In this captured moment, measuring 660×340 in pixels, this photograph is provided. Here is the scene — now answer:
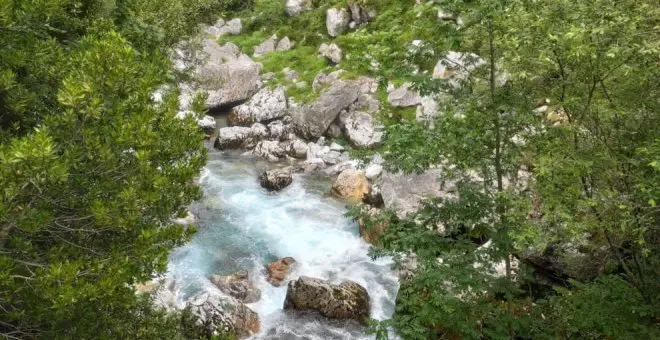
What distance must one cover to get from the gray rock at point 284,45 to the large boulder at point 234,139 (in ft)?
50.6

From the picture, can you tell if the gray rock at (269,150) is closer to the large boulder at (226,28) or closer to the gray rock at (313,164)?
the gray rock at (313,164)

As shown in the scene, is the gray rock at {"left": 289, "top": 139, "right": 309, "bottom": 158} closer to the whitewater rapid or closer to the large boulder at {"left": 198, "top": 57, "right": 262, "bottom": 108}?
the whitewater rapid

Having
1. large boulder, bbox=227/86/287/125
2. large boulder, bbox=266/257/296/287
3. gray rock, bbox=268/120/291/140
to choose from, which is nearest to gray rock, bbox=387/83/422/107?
gray rock, bbox=268/120/291/140

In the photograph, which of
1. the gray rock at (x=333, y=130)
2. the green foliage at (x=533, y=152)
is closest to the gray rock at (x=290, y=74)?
the gray rock at (x=333, y=130)

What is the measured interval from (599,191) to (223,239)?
50.7 ft

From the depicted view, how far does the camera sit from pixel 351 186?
23391 mm

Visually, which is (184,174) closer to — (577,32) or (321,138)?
(577,32)

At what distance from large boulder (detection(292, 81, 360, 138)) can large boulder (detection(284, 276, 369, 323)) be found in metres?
16.1

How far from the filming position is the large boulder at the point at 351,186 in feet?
75.6

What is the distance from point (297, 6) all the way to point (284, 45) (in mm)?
→ 4831

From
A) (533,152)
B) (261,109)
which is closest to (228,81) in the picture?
(261,109)

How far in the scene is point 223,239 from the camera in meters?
19.8

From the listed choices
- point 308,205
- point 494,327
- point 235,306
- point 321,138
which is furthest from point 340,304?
point 321,138

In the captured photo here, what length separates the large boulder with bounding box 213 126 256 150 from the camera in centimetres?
3025
